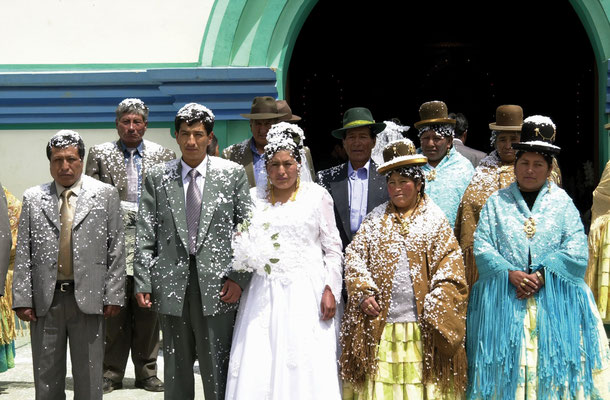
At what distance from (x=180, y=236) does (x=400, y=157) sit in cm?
116

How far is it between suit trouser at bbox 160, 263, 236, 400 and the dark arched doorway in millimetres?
5967

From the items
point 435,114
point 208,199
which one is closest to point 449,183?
point 435,114

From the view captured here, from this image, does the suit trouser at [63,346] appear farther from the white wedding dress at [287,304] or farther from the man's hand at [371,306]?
the man's hand at [371,306]

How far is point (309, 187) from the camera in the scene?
435 centimetres

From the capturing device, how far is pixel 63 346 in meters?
4.25

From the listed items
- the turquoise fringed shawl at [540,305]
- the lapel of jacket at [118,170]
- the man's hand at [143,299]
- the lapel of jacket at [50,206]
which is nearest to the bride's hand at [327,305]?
the turquoise fringed shawl at [540,305]

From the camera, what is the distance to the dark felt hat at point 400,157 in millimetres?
4172

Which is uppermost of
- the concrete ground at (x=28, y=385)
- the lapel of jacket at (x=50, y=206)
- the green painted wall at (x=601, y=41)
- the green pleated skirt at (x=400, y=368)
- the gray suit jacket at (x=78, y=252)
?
Answer: the green painted wall at (x=601, y=41)

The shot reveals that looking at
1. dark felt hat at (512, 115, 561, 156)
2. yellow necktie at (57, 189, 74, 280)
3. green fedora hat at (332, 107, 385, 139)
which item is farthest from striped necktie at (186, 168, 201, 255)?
dark felt hat at (512, 115, 561, 156)

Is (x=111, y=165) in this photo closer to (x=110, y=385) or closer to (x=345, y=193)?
(x=110, y=385)

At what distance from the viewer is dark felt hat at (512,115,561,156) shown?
164 inches

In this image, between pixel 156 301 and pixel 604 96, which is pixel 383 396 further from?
pixel 604 96

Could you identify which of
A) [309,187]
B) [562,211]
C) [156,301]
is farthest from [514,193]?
[156,301]

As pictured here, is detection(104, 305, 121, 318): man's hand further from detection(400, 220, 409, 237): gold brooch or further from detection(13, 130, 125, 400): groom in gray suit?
detection(400, 220, 409, 237): gold brooch
